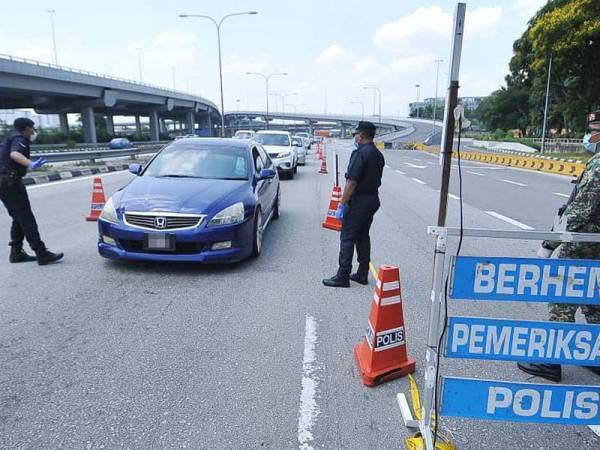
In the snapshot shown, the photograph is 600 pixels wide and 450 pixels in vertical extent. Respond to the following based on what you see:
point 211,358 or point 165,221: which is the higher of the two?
point 165,221

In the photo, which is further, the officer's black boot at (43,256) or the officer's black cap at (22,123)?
the officer's black boot at (43,256)

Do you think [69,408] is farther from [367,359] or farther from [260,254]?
[260,254]

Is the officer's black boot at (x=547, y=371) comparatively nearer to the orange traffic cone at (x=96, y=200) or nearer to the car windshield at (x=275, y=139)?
the orange traffic cone at (x=96, y=200)

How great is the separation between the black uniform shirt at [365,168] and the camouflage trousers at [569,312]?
85.0 inches

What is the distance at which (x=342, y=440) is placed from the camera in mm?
2752

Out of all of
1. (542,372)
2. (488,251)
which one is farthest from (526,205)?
(542,372)

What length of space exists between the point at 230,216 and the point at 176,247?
28.5 inches

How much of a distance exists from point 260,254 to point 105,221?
6.88 feet

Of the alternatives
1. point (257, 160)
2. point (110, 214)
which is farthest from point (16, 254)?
point (257, 160)

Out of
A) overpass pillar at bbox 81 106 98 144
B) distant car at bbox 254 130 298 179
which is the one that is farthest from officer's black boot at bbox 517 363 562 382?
overpass pillar at bbox 81 106 98 144

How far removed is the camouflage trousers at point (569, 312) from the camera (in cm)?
343

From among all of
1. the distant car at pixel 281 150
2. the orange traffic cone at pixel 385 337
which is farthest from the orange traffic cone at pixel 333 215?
the distant car at pixel 281 150

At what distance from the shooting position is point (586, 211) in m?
3.46

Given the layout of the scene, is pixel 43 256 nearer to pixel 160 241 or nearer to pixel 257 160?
pixel 160 241
